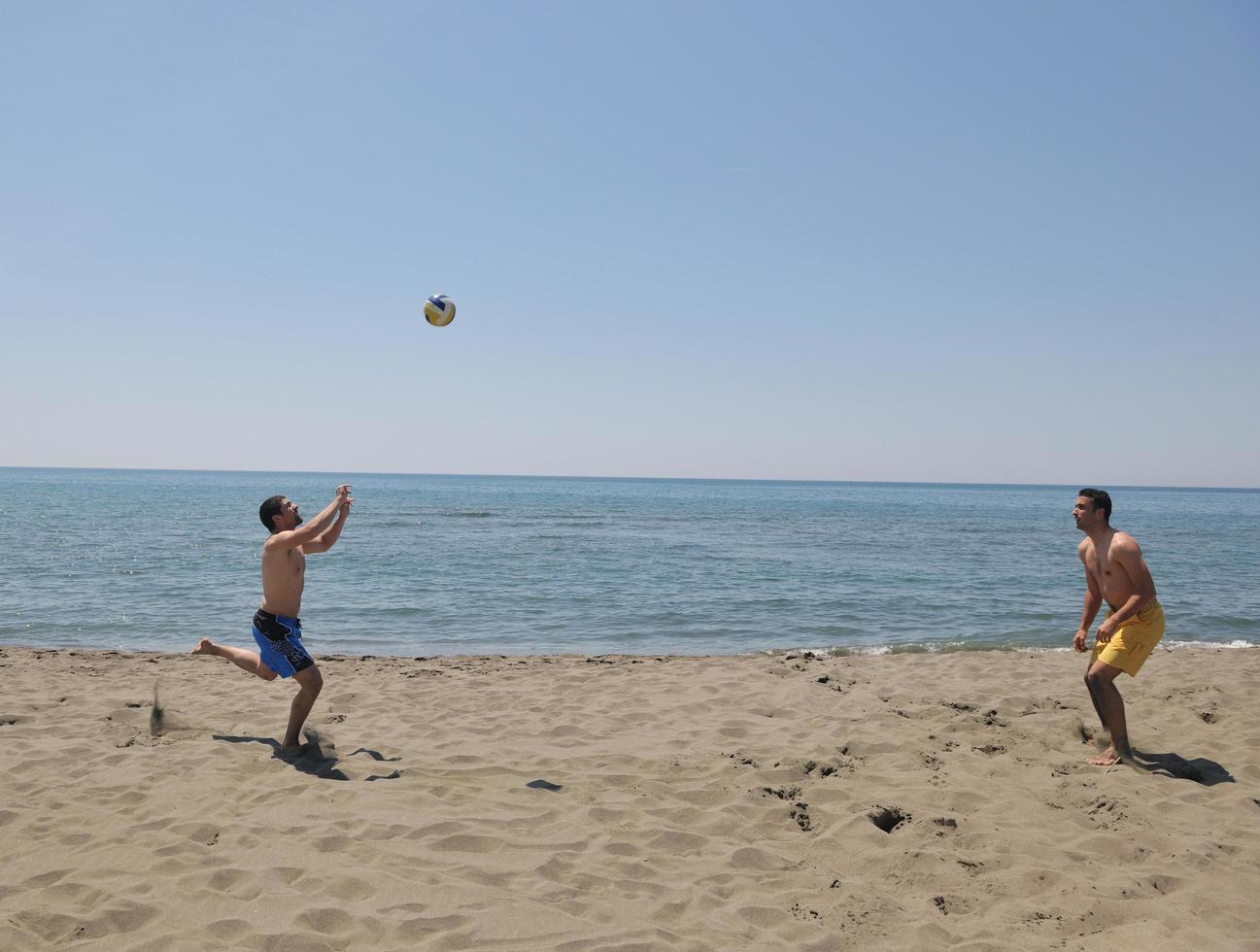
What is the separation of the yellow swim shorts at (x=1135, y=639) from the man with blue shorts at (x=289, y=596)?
17.9 feet

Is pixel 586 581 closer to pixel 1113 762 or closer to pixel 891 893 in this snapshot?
pixel 1113 762

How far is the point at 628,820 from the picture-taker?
451cm

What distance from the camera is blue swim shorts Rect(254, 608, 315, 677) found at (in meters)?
5.63

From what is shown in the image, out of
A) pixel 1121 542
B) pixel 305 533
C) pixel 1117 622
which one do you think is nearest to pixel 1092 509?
pixel 1121 542

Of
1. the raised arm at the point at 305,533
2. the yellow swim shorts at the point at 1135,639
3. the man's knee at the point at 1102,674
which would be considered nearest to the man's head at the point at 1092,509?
the yellow swim shorts at the point at 1135,639

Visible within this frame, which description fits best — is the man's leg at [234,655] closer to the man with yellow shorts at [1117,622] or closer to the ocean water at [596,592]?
the ocean water at [596,592]

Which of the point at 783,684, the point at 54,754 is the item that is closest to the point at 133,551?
the point at 54,754

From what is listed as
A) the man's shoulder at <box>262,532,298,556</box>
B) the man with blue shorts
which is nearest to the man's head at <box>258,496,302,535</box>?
the man with blue shorts

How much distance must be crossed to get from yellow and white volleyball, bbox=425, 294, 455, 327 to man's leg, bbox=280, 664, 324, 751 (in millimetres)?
4145

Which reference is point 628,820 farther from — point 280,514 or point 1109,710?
point 1109,710

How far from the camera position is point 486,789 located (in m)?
4.96

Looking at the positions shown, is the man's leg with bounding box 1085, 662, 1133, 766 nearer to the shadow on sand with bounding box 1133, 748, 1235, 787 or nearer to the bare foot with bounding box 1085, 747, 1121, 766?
the bare foot with bounding box 1085, 747, 1121, 766

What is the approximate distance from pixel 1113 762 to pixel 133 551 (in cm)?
2379

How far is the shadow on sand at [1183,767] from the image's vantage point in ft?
17.2
